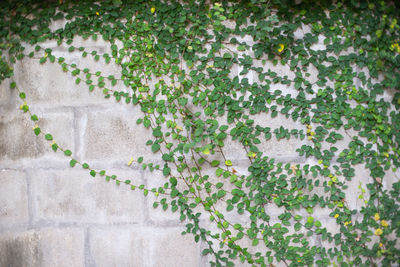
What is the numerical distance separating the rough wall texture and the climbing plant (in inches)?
1.8

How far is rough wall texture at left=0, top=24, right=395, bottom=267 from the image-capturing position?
6.51 feet

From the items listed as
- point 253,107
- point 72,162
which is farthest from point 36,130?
point 253,107

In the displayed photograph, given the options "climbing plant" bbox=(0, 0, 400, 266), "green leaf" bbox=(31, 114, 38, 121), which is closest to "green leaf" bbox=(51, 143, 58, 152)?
"climbing plant" bbox=(0, 0, 400, 266)

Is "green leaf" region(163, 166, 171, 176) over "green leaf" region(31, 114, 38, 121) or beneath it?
beneath

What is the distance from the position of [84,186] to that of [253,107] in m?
1.03

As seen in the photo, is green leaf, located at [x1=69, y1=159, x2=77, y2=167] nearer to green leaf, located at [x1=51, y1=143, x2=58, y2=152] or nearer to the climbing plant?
the climbing plant

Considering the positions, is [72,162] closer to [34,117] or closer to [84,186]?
[84,186]

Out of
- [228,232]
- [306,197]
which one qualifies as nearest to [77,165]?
[228,232]

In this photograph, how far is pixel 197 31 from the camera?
1.95m

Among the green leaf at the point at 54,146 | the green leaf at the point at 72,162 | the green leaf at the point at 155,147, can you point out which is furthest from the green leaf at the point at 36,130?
the green leaf at the point at 155,147

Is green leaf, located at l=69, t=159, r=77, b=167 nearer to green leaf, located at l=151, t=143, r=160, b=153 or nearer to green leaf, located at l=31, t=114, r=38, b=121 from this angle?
green leaf, located at l=31, t=114, r=38, b=121

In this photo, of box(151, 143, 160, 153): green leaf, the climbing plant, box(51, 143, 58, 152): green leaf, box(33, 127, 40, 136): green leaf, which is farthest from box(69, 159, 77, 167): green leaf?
box(151, 143, 160, 153): green leaf

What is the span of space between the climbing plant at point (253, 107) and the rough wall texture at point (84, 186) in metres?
0.04

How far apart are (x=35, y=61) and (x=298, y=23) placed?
148cm
